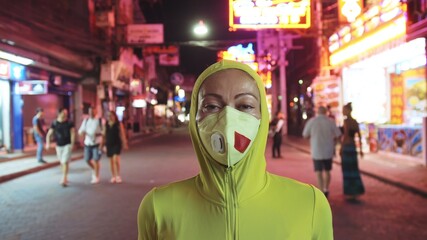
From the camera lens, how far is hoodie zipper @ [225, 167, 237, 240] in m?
1.64

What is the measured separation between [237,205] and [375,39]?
44.7 feet

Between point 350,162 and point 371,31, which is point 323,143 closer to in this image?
point 350,162

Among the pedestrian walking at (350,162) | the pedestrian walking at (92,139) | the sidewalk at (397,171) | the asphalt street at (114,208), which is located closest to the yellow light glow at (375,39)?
the sidewalk at (397,171)

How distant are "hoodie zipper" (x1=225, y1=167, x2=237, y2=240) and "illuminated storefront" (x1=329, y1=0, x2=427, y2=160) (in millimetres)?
11752

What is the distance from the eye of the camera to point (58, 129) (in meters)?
11.1

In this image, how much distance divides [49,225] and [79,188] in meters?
Result: 3.58

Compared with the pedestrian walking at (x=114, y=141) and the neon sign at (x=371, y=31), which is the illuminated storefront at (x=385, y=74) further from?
the pedestrian walking at (x=114, y=141)

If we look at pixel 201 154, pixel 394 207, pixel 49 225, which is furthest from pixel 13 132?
pixel 201 154

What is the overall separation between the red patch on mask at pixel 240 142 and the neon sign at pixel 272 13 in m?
16.2

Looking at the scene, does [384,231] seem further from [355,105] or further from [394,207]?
[355,105]

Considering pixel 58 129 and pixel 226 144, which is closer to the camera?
pixel 226 144

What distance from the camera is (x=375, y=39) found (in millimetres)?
13953

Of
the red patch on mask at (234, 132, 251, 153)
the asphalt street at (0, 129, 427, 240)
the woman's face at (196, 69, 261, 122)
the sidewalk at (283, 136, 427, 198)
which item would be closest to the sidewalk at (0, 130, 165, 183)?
the asphalt street at (0, 129, 427, 240)

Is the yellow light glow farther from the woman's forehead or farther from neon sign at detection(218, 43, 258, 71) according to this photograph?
neon sign at detection(218, 43, 258, 71)
